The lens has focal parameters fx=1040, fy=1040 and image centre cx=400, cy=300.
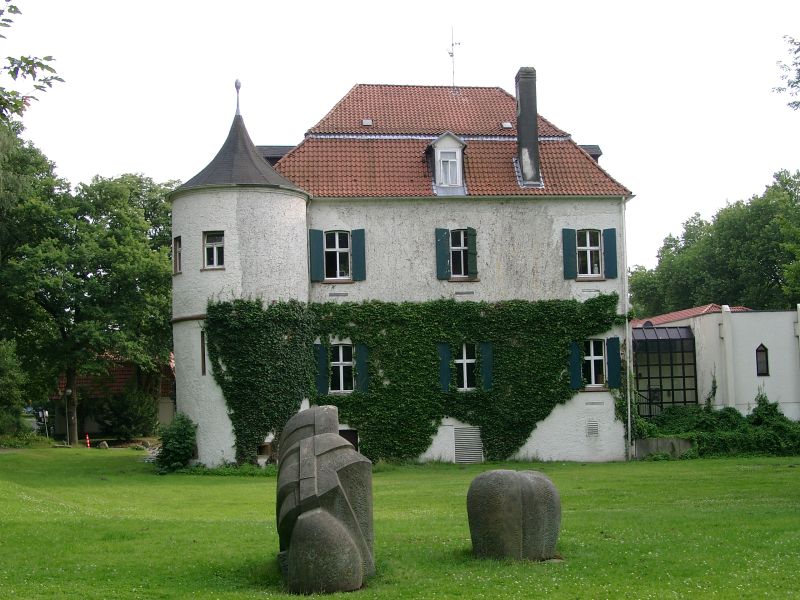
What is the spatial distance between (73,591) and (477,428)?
1990cm

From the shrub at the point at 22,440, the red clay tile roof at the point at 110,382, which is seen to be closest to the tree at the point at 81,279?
the shrub at the point at 22,440

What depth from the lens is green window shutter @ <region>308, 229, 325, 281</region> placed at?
29719mm

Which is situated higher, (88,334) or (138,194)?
(138,194)

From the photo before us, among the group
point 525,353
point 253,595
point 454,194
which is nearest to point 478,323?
point 525,353

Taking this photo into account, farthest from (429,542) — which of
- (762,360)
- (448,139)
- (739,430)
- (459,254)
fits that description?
(762,360)

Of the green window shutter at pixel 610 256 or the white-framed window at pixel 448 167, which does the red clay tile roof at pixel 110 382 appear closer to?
the white-framed window at pixel 448 167

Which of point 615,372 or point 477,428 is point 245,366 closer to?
point 477,428

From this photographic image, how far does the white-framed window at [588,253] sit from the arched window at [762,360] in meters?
6.20

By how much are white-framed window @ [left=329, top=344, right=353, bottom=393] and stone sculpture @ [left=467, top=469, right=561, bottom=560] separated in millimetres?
17329

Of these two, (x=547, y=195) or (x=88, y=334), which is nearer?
(x=547, y=195)

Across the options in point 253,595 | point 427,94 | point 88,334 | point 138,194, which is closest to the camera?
point 253,595

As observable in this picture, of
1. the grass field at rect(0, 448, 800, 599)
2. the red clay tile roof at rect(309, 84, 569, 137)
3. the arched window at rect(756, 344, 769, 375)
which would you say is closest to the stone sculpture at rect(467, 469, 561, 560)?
the grass field at rect(0, 448, 800, 599)

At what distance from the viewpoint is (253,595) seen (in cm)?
1079

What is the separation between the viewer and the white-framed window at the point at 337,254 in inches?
1185
